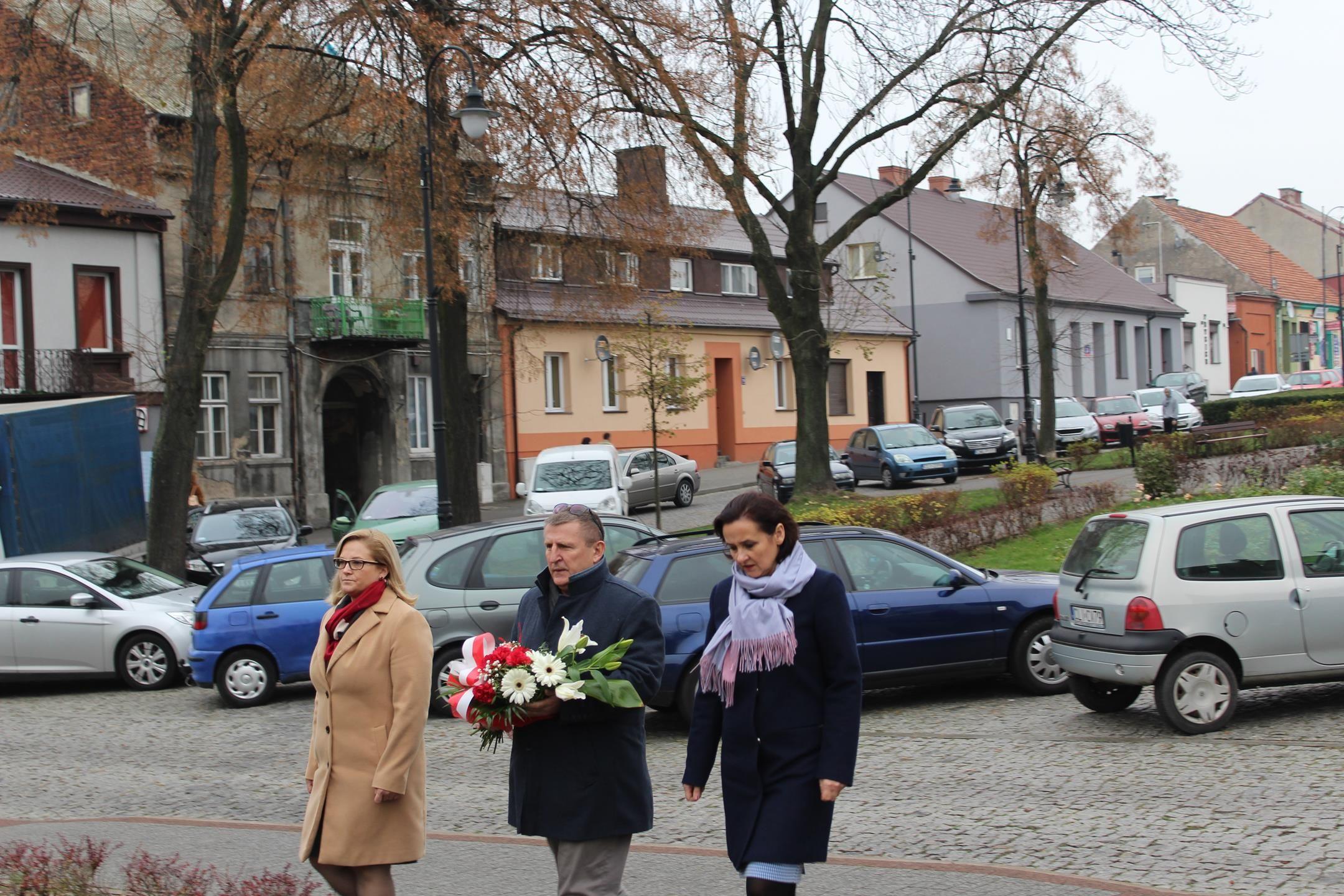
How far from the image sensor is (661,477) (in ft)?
104

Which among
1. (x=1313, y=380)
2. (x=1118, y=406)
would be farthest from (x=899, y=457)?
(x=1313, y=380)

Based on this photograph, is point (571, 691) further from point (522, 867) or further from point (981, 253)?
point (981, 253)

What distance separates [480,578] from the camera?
12.6m

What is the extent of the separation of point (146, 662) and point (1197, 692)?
11.6 metres

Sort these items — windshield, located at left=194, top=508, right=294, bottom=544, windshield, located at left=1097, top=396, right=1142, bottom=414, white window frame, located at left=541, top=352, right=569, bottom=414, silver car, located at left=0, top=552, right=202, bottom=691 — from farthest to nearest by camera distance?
1. windshield, located at left=1097, top=396, right=1142, bottom=414
2. white window frame, located at left=541, top=352, right=569, bottom=414
3. windshield, located at left=194, top=508, right=294, bottom=544
4. silver car, located at left=0, top=552, right=202, bottom=691

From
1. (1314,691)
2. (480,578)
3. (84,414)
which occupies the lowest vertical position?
(1314,691)

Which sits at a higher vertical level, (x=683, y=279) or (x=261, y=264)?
(x=683, y=279)

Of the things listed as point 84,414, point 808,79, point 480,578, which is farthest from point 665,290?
point 480,578

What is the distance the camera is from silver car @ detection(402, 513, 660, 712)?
40.4ft

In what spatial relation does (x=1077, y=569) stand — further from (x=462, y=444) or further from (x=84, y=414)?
(x=84, y=414)

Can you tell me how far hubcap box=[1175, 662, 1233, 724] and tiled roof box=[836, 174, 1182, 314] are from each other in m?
43.4

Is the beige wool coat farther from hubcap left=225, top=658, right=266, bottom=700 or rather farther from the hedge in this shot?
the hedge

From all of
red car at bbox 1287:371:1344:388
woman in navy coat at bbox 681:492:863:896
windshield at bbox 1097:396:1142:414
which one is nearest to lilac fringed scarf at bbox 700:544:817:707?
woman in navy coat at bbox 681:492:863:896

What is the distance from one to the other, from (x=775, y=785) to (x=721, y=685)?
1.29ft
